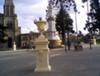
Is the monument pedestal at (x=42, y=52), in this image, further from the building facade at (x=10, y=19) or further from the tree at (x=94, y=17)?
the building facade at (x=10, y=19)

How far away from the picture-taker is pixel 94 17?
14328 millimetres

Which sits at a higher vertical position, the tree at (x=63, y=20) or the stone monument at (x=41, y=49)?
the tree at (x=63, y=20)

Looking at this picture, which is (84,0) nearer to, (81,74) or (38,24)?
(81,74)

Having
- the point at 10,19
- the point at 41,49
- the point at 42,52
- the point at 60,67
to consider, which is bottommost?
the point at 60,67

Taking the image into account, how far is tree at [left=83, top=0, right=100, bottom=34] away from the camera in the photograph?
13.1 meters

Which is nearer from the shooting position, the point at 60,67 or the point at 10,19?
the point at 60,67

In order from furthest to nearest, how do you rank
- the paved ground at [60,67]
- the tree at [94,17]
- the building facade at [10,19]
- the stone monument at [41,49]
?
1. the building facade at [10,19]
2. the stone monument at [41,49]
3. the paved ground at [60,67]
4. the tree at [94,17]

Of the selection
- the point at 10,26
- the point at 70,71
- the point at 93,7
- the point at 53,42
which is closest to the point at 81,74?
the point at 70,71

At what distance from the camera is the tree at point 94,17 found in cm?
1312

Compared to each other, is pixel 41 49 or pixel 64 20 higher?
pixel 64 20

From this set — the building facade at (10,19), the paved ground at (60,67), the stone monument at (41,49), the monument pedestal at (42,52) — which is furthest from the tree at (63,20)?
the building facade at (10,19)

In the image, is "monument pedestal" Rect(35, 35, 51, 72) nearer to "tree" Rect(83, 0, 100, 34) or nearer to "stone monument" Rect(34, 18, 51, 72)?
"stone monument" Rect(34, 18, 51, 72)

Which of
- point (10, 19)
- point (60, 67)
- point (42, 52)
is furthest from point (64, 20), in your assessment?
point (10, 19)

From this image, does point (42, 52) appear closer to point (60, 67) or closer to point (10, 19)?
point (60, 67)
